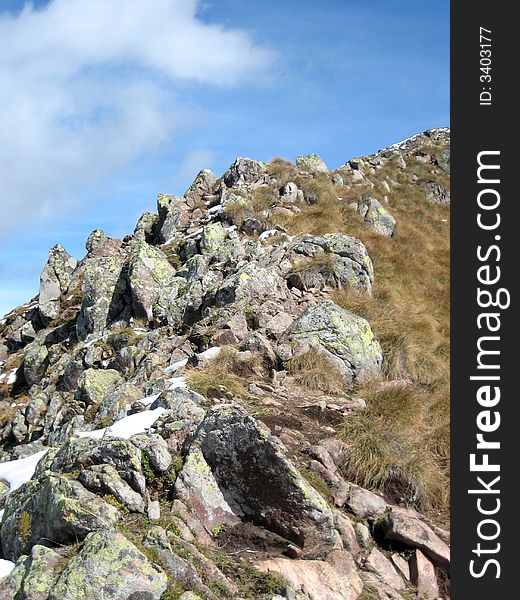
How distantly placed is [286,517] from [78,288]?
76.2 feet

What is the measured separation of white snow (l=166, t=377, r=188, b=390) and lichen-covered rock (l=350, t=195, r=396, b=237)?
18.2m

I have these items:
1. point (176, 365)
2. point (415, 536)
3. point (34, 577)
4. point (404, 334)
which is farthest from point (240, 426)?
point (404, 334)

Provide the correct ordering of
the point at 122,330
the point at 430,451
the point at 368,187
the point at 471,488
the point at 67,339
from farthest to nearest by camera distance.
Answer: the point at 368,187 → the point at 67,339 → the point at 122,330 → the point at 430,451 → the point at 471,488

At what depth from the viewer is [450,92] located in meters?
7.88

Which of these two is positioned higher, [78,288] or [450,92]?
[78,288]

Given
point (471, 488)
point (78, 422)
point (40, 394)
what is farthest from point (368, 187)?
point (471, 488)

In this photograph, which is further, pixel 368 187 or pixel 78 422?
pixel 368 187

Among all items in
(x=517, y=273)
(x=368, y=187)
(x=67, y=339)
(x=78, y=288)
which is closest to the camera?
(x=517, y=273)

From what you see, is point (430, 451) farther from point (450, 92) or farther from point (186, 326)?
point (186, 326)

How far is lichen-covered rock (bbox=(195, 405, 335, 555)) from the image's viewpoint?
6660mm

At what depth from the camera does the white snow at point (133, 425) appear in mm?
8875

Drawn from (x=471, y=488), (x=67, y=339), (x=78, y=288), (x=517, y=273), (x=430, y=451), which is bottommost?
(x=471, y=488)

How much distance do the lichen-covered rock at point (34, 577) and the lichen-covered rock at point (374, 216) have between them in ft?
77.3

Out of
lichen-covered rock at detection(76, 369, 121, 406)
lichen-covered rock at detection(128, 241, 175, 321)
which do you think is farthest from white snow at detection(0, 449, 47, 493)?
lichen-covered rock at detection(128, 241, 175, 321)
